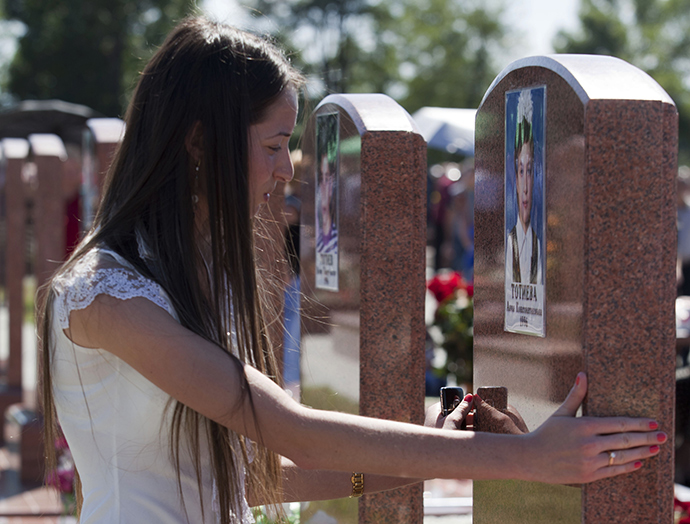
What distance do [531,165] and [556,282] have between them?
302 mm

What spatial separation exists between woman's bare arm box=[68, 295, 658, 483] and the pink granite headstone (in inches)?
4.8

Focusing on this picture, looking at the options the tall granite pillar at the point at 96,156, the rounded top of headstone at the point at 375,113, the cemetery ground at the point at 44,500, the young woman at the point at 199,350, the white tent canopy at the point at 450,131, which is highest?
the white tent canopy at the point at 450,131

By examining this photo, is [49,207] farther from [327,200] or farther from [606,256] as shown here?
[606,256]

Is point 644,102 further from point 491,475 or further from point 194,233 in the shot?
point 194,233

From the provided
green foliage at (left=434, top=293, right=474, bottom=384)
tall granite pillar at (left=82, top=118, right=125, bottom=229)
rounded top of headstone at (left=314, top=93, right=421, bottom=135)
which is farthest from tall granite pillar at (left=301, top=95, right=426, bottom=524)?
green foliage at (left=434, top=293, right=474, bottom=384)

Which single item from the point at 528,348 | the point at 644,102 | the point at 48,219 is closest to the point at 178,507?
the point at 528,348

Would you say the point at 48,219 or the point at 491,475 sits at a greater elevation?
the point at 48,219

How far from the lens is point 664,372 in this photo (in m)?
1.69

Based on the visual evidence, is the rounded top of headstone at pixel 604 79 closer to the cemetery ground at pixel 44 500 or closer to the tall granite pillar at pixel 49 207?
the cemetery ground at pixel 44 500

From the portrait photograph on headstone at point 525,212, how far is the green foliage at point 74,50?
30317 millimetres

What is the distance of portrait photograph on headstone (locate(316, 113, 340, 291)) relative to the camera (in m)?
3.14

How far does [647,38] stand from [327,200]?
44137 millimetres

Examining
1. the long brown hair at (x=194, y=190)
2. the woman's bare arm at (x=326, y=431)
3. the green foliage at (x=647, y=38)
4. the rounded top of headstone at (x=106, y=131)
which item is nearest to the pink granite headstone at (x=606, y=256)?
the woman's bare arm at (x=326, y=431)

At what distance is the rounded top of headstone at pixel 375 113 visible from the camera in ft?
8.93
